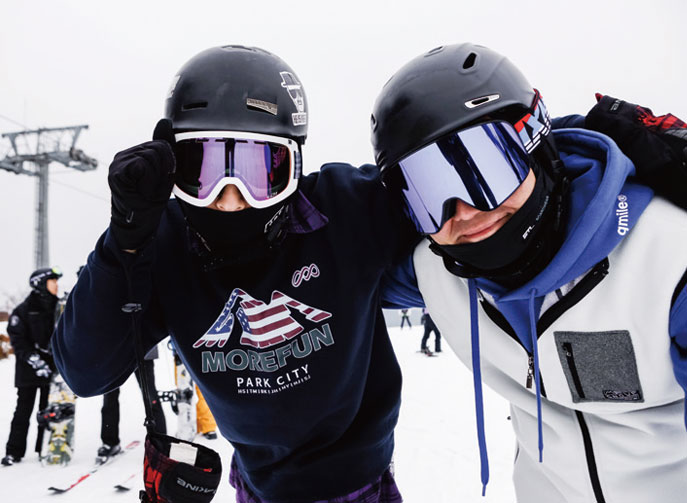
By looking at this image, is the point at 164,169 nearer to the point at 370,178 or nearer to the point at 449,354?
the point at 370,178

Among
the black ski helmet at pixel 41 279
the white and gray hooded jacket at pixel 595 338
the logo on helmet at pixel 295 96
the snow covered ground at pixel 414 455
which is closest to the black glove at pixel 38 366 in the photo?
the black ski helmet at pixel 41 279

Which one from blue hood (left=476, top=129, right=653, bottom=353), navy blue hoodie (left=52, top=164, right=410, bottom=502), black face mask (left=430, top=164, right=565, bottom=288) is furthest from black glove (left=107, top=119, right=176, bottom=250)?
blue hood (left=476, top=129, right=653, bottom=353)

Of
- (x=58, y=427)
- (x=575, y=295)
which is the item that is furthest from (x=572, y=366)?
(x=58, y=427)

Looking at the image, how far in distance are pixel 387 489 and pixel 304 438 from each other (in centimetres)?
49

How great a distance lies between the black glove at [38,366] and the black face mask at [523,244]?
531cm

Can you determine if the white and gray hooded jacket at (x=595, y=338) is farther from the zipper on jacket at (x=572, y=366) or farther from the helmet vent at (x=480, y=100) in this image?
the helmet vent at (x=480, y=100)

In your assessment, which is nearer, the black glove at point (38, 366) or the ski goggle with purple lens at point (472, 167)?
the ski goggle with purple lens at point (472, 167)

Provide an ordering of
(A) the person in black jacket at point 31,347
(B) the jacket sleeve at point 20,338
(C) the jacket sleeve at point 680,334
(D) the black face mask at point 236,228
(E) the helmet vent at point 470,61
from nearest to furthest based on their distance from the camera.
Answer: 1. (C) the jacket sleeve at point 680,334
2. (E) the helmet vent at point 470,61
3. (D) the black face mask at point 236,228
4. (A) the person in black jacket at point 31,347
5. (B) the jacket sleeve at point 20,338

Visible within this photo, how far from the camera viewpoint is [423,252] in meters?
1.70

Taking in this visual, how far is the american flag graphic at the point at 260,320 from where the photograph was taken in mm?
1625

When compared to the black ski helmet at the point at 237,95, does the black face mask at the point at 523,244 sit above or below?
below

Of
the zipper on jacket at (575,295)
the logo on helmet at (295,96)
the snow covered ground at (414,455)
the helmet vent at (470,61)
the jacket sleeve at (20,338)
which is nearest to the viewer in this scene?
the zipper on jacket at (575,295)

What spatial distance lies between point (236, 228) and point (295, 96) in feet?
2.00

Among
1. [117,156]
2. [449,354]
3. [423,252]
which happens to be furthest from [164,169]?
[449,354]
